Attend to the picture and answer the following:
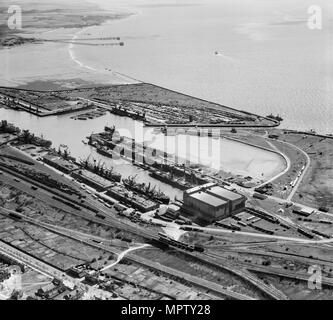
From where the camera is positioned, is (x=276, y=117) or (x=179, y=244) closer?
(x=179, y=244)

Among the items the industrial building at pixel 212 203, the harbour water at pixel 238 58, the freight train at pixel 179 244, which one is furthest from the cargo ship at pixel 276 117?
the freight train at pixel 179 244

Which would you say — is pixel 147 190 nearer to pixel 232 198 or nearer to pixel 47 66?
pixel 232 198

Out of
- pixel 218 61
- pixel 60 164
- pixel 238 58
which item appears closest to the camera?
pixel 60 164

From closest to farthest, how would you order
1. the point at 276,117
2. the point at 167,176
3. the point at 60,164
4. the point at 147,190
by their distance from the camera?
the point at 147,190 → the point at 167,176 → the point at 60,164 → the point at 276,117

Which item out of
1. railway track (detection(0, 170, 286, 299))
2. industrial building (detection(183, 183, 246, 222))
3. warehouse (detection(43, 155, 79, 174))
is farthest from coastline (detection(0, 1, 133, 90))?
industrial building (detection(183, 183, 246, 222))

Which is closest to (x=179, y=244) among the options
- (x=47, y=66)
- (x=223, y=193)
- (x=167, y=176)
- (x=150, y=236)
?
(x=150, y=236)
